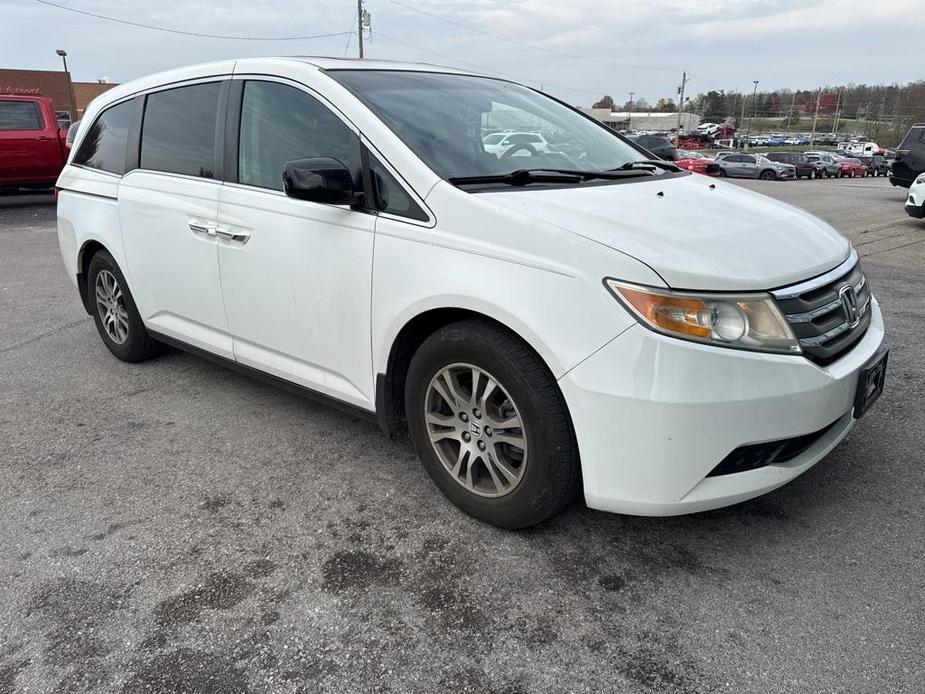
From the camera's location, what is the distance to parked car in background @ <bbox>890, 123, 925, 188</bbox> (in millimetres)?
16016

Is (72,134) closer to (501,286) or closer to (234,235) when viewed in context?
(234,235)

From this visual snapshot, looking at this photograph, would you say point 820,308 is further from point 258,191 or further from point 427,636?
point 258,191

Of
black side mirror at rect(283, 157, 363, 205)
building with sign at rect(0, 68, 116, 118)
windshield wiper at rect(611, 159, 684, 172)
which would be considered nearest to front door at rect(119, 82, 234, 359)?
black side mirror at rect(283, 157, 363, 205)

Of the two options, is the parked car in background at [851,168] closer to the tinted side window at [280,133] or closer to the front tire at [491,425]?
the tinted side window at [280,133]

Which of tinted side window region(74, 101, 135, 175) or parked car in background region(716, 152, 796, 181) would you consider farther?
parked car in background region(716, 152, 796, 181)

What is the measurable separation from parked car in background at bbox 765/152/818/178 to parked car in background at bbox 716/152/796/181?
1.17 meters

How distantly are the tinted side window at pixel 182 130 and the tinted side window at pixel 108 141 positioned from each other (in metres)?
0.25

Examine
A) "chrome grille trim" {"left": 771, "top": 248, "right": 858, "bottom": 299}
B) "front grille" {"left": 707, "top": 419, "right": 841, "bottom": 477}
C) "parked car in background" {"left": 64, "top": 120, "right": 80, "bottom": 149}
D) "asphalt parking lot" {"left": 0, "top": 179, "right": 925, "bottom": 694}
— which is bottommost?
"asphalt parking lot" {"left": 0, "top": 179, "right": 925, "bottom": 694}

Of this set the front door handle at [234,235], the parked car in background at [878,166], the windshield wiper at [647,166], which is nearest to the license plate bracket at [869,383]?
the windshield wiper at [647,166]

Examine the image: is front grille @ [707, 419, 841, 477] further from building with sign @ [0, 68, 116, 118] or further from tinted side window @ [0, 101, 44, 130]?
building with sign @ [0, 68, 116, 118]

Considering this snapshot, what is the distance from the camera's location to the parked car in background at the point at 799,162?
3584 cm

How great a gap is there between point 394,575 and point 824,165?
134 feet

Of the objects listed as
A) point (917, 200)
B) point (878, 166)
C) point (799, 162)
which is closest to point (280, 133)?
point (917, 200)

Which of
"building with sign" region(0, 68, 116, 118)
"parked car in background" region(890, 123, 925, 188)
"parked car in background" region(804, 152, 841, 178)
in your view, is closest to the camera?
"parked car in background" region(890, 123, 925, 188)
